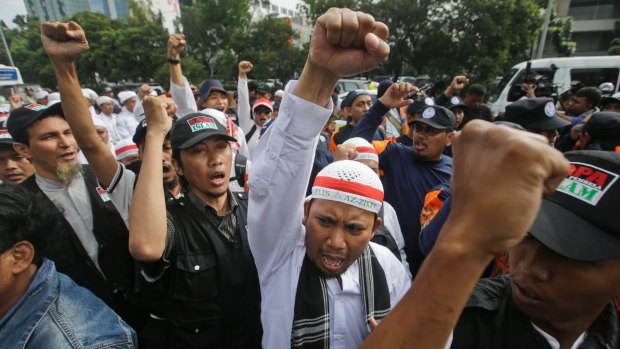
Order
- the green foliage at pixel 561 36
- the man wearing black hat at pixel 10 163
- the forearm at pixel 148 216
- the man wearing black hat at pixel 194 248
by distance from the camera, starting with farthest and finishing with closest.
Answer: the green foliage at pixel 561 36, the man wearing black hat at pixel 10 163, the man wearing black hat at pixel 194 248, the forearm at pixel 148 216

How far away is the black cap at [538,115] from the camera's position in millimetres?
3043

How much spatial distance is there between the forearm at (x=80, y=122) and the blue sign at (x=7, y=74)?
12666 mm

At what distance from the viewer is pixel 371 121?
132 inches

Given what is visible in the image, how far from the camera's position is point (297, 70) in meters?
25.3

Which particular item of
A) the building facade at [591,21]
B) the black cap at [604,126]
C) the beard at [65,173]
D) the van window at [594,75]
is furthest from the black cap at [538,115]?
the building facade at [591,21]

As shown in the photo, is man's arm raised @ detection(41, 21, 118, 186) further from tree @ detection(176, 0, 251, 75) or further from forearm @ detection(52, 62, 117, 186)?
tree @ detection(176, 0, 251, 75)

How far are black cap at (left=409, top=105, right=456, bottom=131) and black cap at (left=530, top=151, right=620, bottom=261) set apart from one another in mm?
2038

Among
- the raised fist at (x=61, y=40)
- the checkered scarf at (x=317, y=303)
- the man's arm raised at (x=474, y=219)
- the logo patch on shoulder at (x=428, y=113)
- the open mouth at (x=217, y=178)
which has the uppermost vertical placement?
the raised fist at (x=61, y=40)

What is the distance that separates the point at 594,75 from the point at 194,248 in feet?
44.5

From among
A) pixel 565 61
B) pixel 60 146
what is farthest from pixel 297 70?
pixel 60 146

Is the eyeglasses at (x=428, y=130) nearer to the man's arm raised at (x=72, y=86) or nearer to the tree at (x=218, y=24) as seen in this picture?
the man's arm raised at (x=72, y=86)

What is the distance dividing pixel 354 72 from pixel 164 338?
1732 mm

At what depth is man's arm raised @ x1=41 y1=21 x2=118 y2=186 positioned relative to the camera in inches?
69.6

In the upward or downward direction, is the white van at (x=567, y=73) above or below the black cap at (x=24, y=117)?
below
